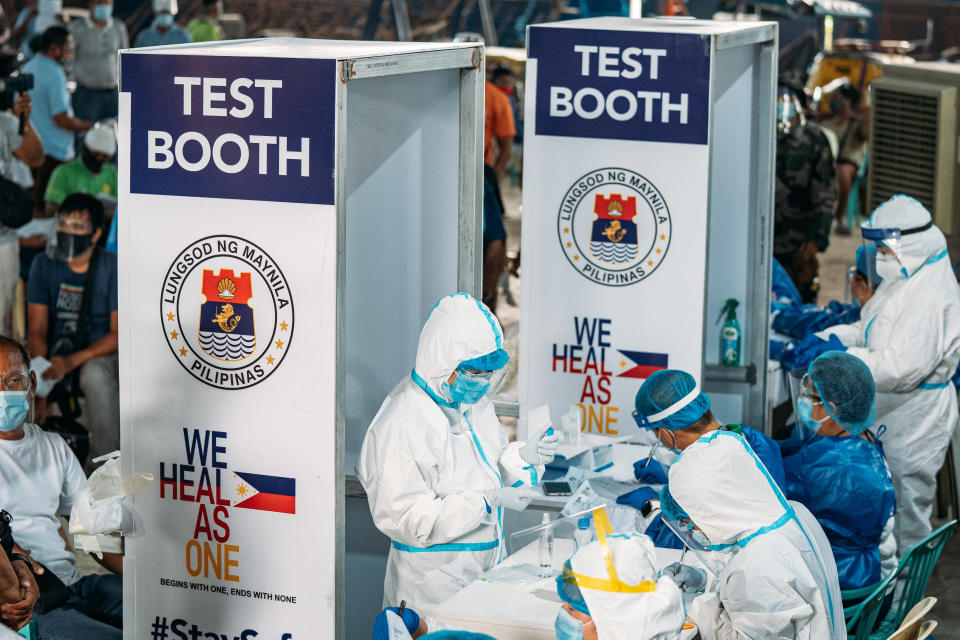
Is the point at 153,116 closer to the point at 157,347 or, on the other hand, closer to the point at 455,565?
the point at 157,347

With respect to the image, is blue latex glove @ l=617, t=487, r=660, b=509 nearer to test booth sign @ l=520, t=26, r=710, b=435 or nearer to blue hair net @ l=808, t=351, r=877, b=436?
blue hair net @ l=808, t=351, r=877, b=436

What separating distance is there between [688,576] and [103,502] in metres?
1.63

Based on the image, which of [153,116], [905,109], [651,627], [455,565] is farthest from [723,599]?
[905,109]

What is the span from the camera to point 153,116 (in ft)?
11.6

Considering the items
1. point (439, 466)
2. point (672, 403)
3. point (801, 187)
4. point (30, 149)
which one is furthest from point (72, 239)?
point (801, 187)

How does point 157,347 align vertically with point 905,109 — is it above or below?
below

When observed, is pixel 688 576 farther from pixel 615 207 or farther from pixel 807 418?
pixel 615 207

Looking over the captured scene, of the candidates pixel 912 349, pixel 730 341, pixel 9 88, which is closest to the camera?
pixel 912 349

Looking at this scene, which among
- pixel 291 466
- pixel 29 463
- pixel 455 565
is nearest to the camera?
pixel 291 466

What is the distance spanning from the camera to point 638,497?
429 cm

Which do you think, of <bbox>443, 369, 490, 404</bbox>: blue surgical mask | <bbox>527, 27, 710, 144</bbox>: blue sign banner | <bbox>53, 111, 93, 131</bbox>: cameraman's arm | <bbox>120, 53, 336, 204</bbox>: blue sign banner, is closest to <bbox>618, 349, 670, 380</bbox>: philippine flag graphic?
<bbox>527, 27, 710, 144</bbox>: blue sign banner

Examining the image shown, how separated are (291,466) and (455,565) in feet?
1.93

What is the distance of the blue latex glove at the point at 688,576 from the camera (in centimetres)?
359

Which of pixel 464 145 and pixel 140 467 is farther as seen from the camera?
pixel 464 145
